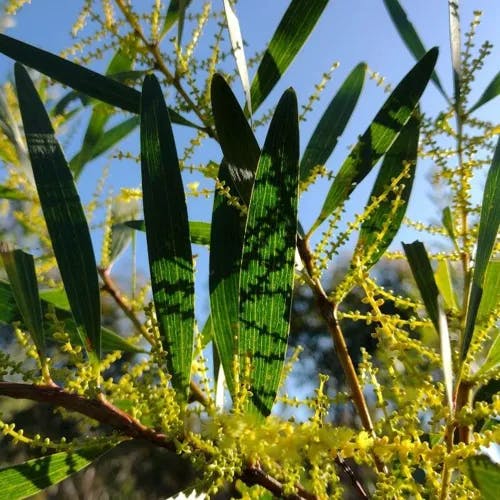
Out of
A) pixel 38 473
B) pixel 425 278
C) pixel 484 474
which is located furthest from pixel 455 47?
pixel 38 473

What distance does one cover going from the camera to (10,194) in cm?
145

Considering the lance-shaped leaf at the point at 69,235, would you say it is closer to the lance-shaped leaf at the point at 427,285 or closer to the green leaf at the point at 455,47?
the lance-shaped leaf at the point at 427,285

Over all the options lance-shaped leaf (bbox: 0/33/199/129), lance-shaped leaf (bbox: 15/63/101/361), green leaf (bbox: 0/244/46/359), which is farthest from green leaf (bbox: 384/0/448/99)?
green leaf (bbox: 0/244/46/359)

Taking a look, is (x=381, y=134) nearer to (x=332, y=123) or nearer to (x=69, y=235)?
(x=332, y=123)

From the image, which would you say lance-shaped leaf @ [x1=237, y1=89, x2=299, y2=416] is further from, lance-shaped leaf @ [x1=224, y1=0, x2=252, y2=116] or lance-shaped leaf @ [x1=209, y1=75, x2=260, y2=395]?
lance-shaped leaf @ [x1=224, y1=0, x2=252, y2=116]

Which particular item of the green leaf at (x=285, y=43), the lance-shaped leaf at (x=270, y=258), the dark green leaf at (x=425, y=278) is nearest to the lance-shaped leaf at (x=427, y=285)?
the dark green leaf at (x=425, y=278)

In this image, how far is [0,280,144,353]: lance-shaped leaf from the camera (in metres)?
0.96

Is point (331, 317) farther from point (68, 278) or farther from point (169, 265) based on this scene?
point (68, 278)

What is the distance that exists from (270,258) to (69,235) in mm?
265

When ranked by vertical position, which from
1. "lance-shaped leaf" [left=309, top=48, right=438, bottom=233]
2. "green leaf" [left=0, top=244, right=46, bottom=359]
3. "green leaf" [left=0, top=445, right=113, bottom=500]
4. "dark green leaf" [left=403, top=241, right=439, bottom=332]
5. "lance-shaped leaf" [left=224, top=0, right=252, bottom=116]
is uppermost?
"lance-shaped leaf" [left=224, top=0, right=252, bottom=116]

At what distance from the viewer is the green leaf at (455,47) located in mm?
1006

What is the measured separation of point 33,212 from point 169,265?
77cm

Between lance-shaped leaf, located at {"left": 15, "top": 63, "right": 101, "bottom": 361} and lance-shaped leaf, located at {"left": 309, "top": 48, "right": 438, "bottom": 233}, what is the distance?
33 centimetres

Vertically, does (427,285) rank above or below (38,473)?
above
